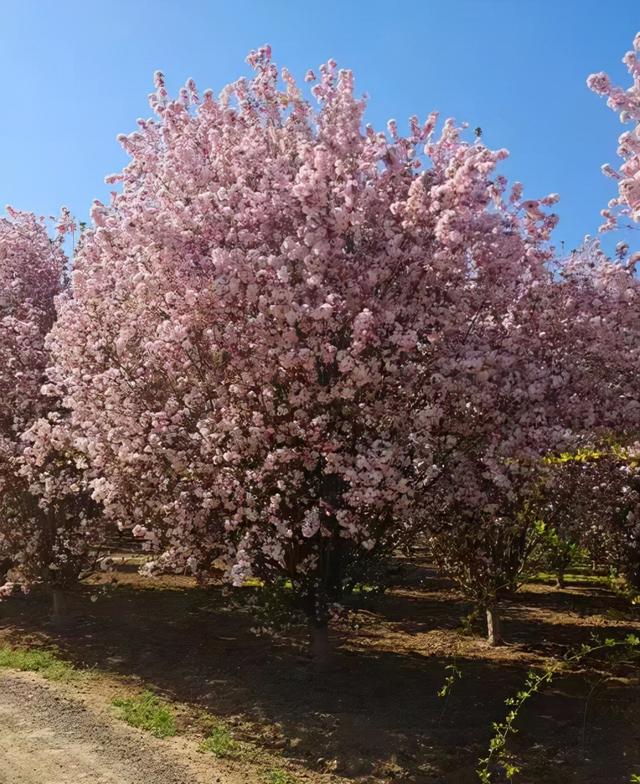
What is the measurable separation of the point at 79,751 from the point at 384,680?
4868 millimetres

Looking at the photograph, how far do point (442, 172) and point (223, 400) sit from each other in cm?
462

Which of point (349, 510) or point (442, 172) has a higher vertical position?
point (442, 172)

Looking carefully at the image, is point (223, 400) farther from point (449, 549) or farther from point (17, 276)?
point (17, 276)

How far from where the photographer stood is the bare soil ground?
29.4ft

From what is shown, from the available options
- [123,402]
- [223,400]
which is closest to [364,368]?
[223,400]

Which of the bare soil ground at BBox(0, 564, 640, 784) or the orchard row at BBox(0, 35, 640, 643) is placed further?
the orchard row at BBox(0, 35, 640, 643)

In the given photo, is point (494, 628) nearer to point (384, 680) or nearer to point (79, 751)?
point (384, 680)

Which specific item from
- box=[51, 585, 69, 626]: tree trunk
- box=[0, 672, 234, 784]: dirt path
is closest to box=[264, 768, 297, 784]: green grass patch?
box=[0, 672, 234, 784]: dirt path

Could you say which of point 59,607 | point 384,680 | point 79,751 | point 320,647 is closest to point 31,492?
point 59,607

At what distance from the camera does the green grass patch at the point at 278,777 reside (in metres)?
8.33

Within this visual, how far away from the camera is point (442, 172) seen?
35.7ft

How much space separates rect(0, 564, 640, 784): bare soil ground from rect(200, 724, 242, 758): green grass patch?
0.25 meters

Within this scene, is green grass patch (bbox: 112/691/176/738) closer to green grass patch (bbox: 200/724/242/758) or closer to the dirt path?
the dirt path

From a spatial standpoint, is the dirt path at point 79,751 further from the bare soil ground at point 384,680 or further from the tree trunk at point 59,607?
→ the tree trunk at point 59,607
